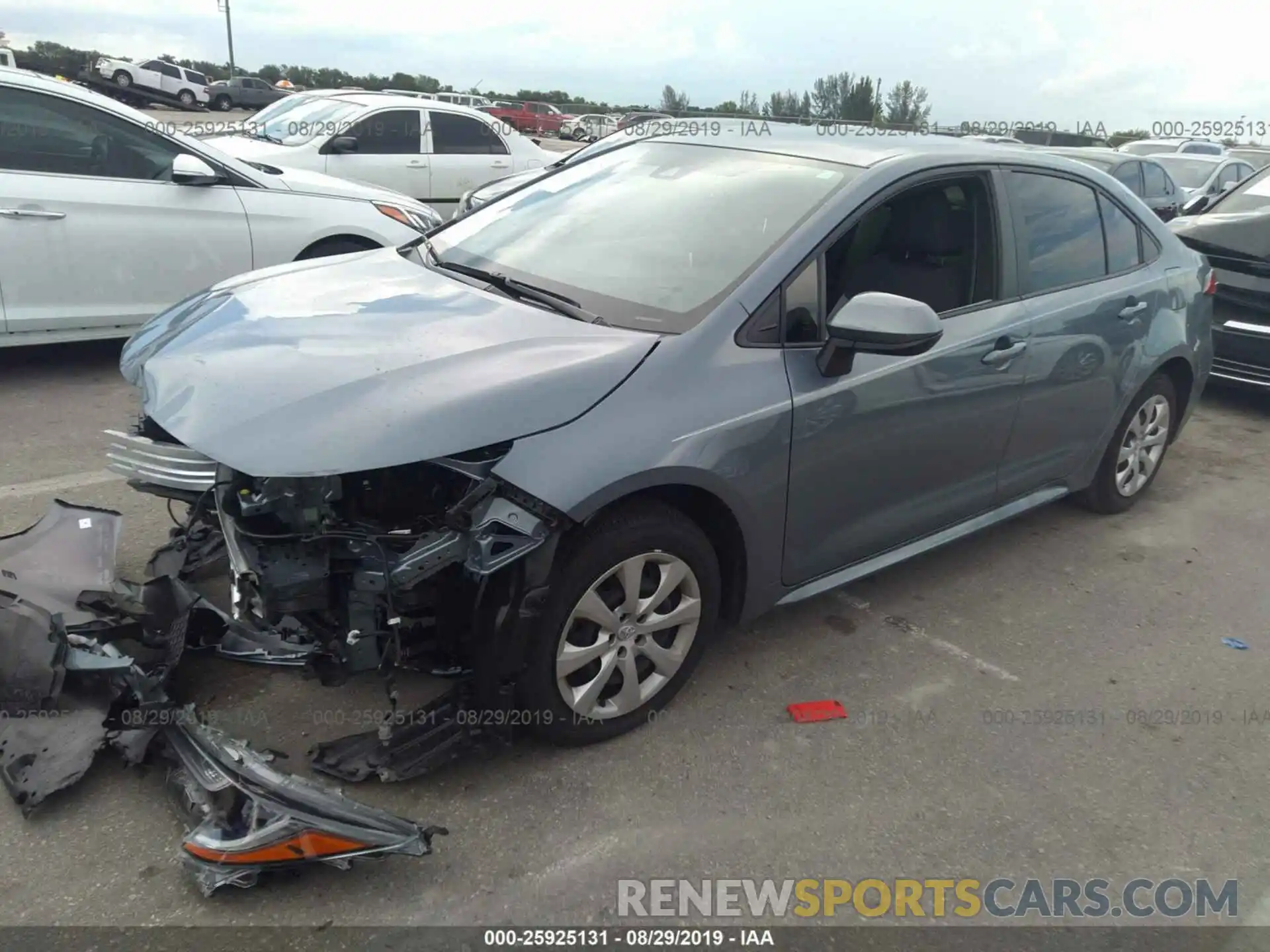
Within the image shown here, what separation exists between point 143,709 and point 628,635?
131 cm

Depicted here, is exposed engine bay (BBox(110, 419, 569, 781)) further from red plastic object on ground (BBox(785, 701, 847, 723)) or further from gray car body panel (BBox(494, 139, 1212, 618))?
red plastic object on ground (BBox(785, 701, 847, 723))

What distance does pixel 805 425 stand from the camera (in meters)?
2.97

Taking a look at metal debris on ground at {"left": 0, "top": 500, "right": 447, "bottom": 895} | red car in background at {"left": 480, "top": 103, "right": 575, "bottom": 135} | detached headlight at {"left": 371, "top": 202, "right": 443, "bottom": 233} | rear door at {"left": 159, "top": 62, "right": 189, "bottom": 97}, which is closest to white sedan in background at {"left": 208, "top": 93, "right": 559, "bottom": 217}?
detached headlight at {"left": 371, "top": 202, "right": 443, "bottom": 233}

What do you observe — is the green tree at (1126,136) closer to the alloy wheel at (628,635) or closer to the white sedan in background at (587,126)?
the white sedan in background at (587,126)

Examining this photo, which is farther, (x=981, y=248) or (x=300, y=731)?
(x=981, y=248)

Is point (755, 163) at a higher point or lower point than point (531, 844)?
higher

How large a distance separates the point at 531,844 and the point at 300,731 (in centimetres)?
80

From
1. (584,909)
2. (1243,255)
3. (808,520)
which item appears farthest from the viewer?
(1243,255)

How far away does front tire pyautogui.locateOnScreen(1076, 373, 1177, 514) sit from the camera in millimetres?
4613

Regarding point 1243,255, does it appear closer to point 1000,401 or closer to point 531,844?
point 1000,401

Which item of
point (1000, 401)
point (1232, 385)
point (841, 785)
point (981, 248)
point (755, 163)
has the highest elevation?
point (755, 163)

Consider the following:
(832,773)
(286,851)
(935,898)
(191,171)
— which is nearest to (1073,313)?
(832,773)

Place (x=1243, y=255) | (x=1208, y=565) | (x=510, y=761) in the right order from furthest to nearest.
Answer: (x=1243, y=255) < (x=1208, y=565) < (x=510, y=761)

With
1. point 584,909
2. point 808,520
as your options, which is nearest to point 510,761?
point 584,909
